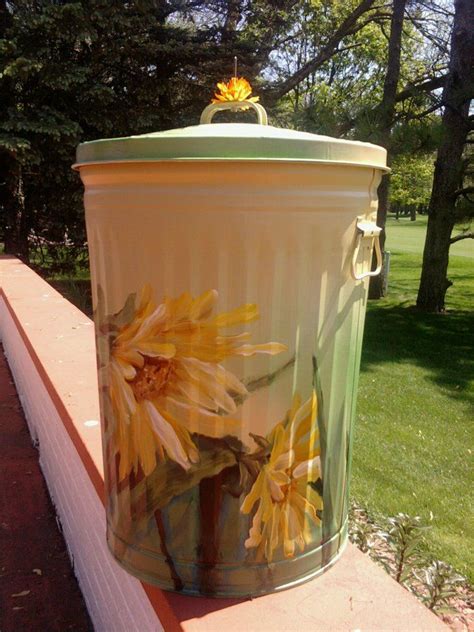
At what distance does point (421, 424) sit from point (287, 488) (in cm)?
511

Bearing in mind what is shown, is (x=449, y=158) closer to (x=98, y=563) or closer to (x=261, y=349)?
(x=98, y=563)

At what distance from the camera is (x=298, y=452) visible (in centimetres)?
132

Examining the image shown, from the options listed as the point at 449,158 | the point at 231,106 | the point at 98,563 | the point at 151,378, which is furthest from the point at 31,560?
the point at 449,158

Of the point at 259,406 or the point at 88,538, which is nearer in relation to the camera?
the point at 259,406

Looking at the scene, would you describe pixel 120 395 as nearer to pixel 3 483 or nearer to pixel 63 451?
pixel 63 451

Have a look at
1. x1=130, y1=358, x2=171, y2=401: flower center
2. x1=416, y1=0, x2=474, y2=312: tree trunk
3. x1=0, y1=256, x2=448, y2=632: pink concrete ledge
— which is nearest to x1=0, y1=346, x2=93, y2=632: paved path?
x1=0, y1=256, x2=448, y2=632: pink concrete ledge

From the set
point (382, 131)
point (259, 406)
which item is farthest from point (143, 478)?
point (382, 131)

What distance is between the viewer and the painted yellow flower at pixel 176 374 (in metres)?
1.22

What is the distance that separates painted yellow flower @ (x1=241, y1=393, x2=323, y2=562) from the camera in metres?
1.29

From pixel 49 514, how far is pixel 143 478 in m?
2.07

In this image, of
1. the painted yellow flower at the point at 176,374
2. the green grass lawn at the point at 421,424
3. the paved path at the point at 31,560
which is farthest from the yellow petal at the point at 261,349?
the green grass lawn at the point at 421,424

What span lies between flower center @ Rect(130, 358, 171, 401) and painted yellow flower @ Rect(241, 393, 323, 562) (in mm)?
261

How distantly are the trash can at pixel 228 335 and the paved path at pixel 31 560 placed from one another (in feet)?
4.12

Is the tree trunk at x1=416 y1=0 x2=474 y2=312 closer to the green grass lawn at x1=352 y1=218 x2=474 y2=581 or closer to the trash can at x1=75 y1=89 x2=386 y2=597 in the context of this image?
the green grass lawn at x1=352 y1=218 x2=474 y2=581
